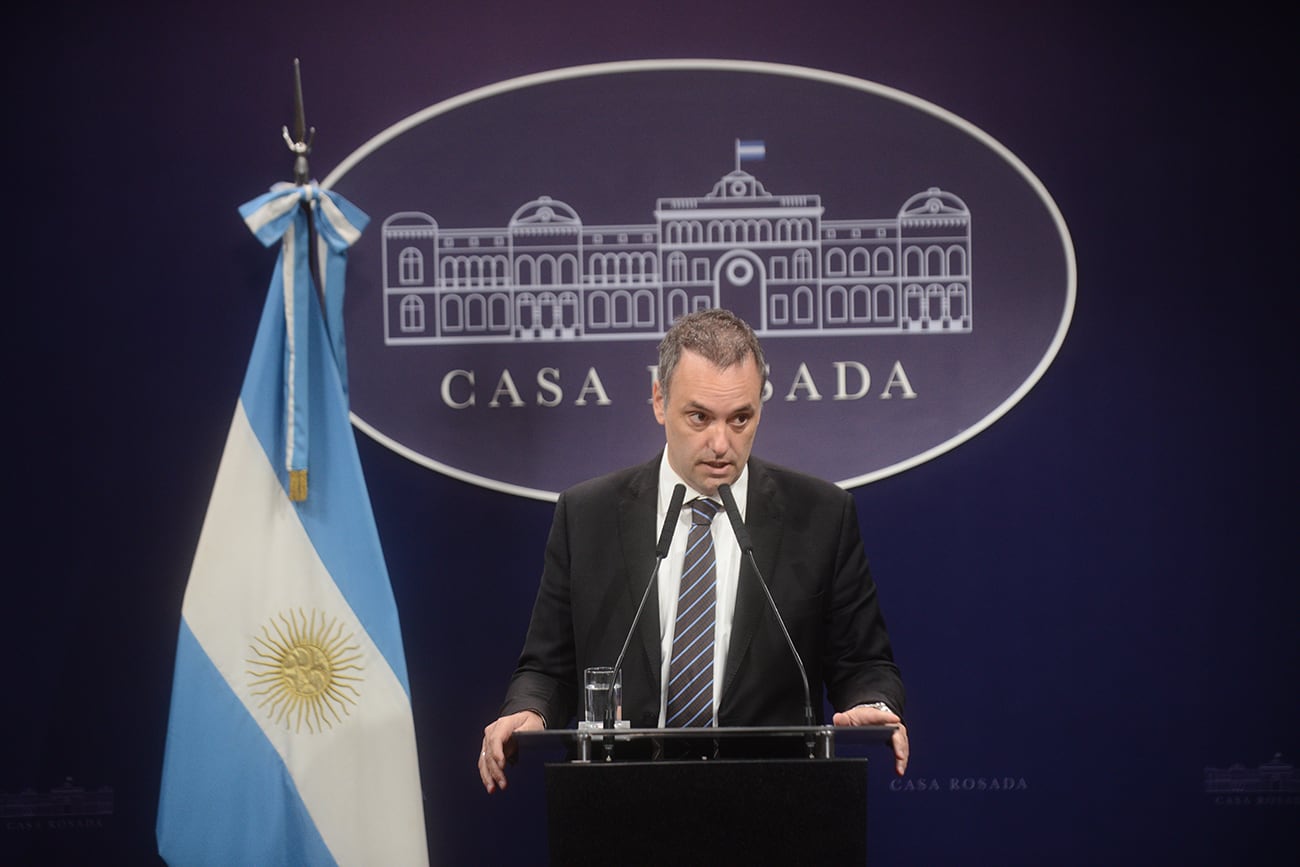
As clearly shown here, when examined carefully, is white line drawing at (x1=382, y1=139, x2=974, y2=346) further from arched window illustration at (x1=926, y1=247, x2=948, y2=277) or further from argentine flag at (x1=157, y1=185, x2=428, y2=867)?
argentine flag at (x1=157, y1=185, x2=428, y2=867)

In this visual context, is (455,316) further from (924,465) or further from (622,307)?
(924,465)

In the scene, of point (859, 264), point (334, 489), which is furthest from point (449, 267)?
point (859, 264)

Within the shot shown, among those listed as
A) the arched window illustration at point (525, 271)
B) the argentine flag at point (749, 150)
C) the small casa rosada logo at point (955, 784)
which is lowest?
the small casa rosada logo at point (955, 784)

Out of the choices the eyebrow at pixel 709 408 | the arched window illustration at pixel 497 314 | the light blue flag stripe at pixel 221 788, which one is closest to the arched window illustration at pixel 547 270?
the arched window illustration at pixel 497 314

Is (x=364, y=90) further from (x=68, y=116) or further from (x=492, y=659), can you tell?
(x=492, y=659)

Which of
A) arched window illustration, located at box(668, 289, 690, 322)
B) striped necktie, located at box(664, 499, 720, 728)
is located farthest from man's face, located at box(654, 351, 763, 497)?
arched window illustration, located at box(668, 289, 690, 322)

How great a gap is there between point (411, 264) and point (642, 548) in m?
1.22

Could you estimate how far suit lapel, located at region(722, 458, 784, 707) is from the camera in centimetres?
247

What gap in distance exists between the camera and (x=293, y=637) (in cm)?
301

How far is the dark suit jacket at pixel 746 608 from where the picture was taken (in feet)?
8.18

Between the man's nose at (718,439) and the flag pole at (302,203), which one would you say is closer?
the man's nose at (718,439)

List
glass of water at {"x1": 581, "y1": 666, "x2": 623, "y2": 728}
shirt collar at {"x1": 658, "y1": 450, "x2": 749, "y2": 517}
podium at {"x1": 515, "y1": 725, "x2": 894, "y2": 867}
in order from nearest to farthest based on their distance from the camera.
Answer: podium at {"x1": 515, "y1": 725, "x2": 894, "y2": 867} < glass of water at {"x1": 581, "y1": 666, "x2": 623, "y2": 728} < shirt collar at {"x1": 658, "y1": 450, "x2": 749, "y2": 517}

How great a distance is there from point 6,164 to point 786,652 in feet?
8.11

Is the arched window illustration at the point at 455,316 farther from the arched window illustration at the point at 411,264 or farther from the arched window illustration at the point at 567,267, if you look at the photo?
the arched window illustration at the point at 567,267
